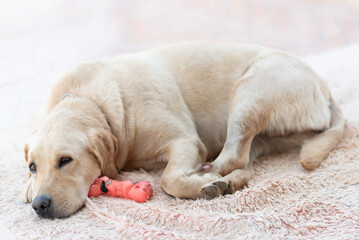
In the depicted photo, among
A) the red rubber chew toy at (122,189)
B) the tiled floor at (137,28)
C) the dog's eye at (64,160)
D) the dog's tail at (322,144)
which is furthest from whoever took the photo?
the tiled floor at (137,28)

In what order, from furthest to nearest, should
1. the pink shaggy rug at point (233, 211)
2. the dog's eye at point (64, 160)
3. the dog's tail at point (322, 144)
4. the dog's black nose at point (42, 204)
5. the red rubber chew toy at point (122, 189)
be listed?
the dog's tail at point (322, 144), the red rubber chew toy at point (122, 189), the dog's eye at point (64, 160), the dog's black nose at point (42, 204), the pink shaggy rug at point (233, 211)

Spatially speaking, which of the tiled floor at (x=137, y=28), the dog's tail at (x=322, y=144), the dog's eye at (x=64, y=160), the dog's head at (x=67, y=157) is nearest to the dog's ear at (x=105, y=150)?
the dog's head at (x=67, y=157)

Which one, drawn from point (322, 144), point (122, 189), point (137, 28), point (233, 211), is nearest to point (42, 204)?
point (122, 189)

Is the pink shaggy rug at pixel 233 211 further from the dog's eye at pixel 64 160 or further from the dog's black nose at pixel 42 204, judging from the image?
the dog's eye at pixel 64 160

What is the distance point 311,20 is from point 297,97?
12.0ft

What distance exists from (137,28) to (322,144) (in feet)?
12.0

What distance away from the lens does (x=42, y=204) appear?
7.36 feet

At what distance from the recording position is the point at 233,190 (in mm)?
2523

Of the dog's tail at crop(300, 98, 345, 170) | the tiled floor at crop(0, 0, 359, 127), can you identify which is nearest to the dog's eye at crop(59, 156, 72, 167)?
the dog's tail at crop(300, 98, 345, 170)

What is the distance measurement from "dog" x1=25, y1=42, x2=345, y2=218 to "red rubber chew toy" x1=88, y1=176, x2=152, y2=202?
5cm

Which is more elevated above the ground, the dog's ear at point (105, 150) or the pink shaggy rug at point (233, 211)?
the dog's ear at point (105, 150)

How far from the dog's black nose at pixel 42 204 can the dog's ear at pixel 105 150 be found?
35 centimetres

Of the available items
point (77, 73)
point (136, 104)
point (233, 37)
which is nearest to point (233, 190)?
point (136, 104)

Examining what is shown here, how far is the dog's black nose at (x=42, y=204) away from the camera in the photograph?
88.2 inches
